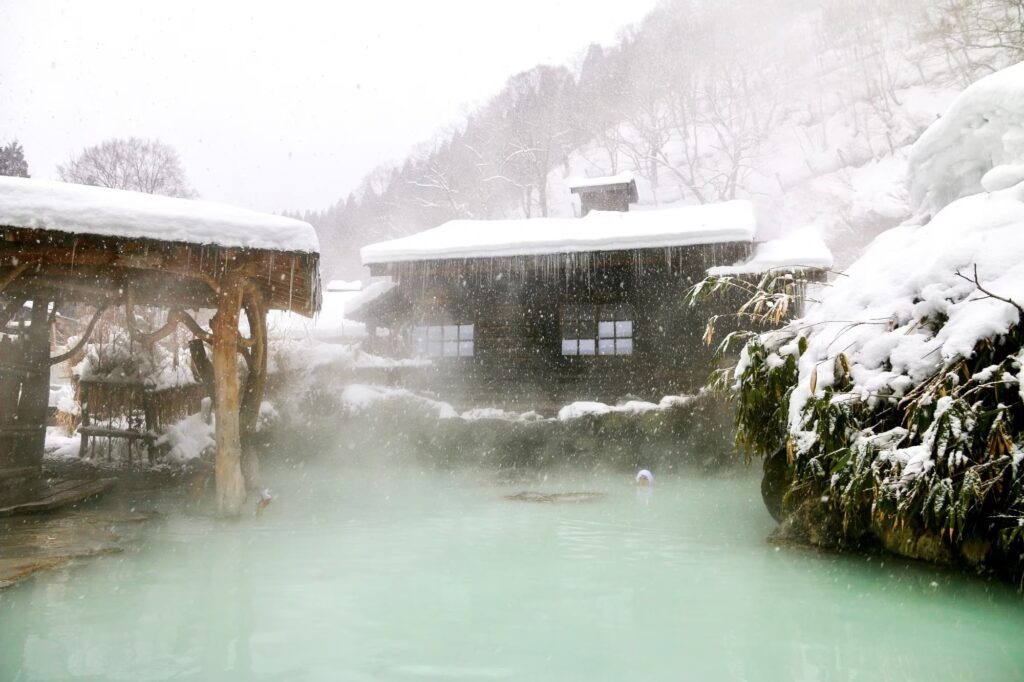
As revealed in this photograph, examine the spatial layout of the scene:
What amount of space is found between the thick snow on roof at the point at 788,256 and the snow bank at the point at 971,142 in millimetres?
2514

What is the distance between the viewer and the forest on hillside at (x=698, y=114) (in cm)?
3934

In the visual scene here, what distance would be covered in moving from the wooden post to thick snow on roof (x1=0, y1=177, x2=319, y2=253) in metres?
0.90

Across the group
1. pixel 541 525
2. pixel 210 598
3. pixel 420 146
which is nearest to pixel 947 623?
pixel 541 525

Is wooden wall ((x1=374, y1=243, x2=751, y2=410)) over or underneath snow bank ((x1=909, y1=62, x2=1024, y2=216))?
underneath

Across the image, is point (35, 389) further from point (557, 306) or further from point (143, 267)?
point (557, 306)

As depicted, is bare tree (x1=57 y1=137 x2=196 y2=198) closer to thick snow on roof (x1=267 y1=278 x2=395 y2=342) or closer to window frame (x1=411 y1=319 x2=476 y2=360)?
thick snow on roof (x1=267 y1=278 x2=395 y2=342)

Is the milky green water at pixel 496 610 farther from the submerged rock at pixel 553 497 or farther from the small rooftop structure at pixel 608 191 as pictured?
the small rooftop structure at pixel 608 191

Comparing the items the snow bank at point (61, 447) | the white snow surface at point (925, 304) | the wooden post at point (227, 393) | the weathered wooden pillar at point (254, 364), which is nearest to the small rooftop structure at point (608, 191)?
the weathered wooden pillar at point (254, 364)

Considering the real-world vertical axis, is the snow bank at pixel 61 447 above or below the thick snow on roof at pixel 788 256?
below

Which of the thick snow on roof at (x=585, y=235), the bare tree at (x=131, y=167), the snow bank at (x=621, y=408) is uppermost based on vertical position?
the bare tree at (x=131, y=167)

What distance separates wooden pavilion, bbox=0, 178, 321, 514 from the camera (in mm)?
5816

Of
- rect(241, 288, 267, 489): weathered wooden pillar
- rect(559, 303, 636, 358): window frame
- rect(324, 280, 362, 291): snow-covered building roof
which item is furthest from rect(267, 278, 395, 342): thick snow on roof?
rect(241, 288, 267, 489): weathered wooden pillar

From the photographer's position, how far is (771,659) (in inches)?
131

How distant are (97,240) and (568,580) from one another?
5.41m
